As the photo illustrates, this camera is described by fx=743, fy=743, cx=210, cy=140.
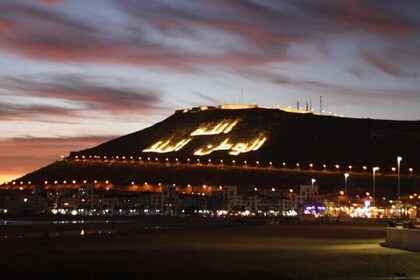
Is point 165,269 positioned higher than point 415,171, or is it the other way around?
point 415,171

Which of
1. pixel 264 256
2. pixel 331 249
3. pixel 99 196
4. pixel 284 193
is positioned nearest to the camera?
pixel 264 256

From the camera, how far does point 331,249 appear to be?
33.7m

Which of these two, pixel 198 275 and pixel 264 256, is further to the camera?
pixel 264 256

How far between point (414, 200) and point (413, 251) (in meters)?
85.2

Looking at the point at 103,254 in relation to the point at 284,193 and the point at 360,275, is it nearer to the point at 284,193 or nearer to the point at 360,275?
the point at 360,275

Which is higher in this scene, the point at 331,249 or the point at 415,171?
the point at 415,171

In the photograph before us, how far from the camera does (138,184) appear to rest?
197m

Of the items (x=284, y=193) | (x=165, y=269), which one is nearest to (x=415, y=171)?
(x=284, y=193)

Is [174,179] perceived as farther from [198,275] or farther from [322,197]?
[198,275]

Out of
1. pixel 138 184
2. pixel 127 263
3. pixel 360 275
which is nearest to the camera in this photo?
pixel 360 275

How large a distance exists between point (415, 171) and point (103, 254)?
155m

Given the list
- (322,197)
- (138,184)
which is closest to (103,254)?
(322,197)

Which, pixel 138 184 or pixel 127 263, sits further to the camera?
pixel 138 184

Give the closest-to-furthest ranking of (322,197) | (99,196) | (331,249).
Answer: (331,249) → (322,197) → (99,196)
